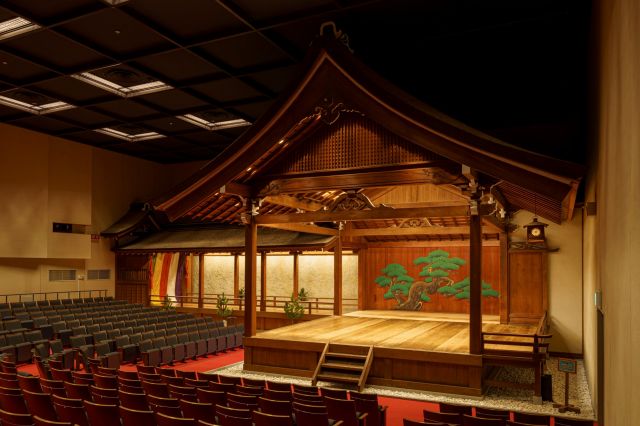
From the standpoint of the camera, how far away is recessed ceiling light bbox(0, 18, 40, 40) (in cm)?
1089

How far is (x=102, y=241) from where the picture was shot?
23.2 m

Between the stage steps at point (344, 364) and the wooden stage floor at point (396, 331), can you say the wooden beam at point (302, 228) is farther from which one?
the stage steps at point (344, 364)

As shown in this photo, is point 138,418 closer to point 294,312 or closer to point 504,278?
point 504,278

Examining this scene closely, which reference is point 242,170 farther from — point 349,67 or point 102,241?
point 102,241

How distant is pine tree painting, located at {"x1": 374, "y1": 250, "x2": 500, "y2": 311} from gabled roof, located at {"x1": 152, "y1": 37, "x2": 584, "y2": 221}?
6.91 metres

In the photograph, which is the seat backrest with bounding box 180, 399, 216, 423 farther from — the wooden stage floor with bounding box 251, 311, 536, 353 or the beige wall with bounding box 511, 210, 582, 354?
the beige wall with bounding box 511, 210, 582, 354

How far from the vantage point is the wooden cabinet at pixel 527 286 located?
14016 mm

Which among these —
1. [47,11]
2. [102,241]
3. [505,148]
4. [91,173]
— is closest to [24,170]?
[91,173]

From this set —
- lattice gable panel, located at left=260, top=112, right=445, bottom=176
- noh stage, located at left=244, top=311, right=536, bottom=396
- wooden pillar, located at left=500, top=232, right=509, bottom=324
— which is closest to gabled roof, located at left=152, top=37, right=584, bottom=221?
lattice gable panel, located at left=260, top=112, right=445, bottom=176

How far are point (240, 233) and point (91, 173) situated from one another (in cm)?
773

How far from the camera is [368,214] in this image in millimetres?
10469

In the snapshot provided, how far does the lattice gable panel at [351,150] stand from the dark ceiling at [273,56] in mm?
1515

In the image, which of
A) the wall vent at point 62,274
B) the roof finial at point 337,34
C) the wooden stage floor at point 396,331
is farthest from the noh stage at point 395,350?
the wall vent at point 62,274

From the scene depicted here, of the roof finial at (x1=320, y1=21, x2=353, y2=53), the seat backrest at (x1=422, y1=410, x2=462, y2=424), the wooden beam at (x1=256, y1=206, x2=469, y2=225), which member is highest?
the roof finial at (x1=320, y1=21, x2=353, y2=53)
